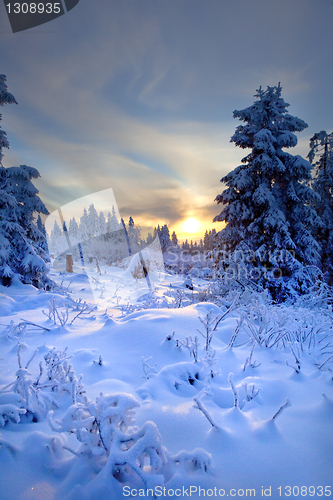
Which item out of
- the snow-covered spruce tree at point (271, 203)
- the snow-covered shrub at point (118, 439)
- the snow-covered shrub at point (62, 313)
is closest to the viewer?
the snow-covered shrub at point (118, 439)

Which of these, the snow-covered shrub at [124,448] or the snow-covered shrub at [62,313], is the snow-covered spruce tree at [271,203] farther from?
the snow-covered shrub at [124,448]

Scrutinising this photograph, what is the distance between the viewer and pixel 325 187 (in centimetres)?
1533

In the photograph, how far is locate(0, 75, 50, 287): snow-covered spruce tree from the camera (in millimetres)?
8375

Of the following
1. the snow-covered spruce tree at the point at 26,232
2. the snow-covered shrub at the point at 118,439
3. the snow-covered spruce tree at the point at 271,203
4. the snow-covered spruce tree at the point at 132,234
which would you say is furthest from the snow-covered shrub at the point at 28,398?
the snow-covered spruce tree at the point at 132,234

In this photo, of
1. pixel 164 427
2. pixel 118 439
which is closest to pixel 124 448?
pixel 118 439

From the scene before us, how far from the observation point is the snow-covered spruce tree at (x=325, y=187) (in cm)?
1467

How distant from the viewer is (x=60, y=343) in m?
2.98

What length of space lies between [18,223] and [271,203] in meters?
11.5

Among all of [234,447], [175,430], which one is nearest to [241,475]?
[234,447]

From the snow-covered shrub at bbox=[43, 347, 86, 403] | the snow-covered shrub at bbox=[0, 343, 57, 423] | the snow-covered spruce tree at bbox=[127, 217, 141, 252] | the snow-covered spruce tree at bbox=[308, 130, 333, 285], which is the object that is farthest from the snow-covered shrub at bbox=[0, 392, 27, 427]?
the snow-covered spruce tree at bbox=[127, 217, 141, 252]

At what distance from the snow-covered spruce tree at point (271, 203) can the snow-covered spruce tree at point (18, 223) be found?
9.04 metres

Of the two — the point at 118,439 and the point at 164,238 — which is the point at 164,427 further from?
the point at 164,238

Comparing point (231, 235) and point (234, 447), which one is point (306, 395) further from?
point (231, 235)

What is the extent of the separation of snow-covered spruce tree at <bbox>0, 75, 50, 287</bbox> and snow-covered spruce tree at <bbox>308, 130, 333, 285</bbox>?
58.1 feet
